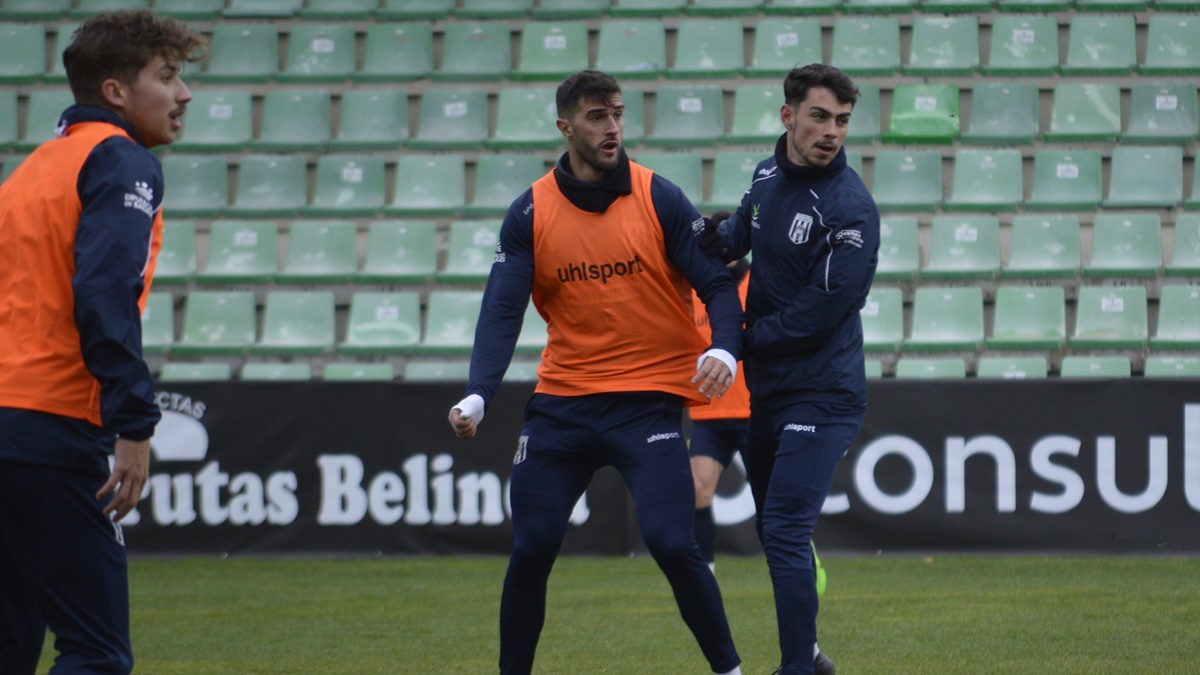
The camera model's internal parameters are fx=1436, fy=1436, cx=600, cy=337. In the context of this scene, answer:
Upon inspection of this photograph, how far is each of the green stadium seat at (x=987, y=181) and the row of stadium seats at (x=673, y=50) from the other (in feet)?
3.19

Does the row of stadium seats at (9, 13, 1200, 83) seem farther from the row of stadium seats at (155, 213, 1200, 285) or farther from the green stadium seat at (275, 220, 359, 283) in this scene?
the green stadium seat at (275, 220, 359, 283)

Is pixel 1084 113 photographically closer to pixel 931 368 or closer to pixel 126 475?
pixel 931 368

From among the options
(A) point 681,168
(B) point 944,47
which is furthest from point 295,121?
(B) point 944,47

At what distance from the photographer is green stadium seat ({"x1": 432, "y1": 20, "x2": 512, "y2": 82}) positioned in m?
12.5

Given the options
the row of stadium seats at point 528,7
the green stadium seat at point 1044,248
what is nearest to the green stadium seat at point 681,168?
the row of stadium seats at point 528,7

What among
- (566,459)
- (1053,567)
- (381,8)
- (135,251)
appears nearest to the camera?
(135,251)

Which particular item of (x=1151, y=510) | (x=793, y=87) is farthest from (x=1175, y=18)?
(x=793, y=87)

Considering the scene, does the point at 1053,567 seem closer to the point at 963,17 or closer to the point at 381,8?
the point at 963,17

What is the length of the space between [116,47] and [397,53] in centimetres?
949

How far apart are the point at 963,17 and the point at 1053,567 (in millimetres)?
5649

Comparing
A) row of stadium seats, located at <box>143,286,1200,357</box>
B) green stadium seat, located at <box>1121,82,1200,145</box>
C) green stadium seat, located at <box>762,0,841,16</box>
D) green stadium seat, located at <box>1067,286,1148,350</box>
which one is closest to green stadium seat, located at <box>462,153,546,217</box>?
row of stadium seats, located at <box>143,286,1200,357</box>

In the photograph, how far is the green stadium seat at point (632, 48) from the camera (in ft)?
40.0

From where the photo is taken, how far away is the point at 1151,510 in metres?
8.59

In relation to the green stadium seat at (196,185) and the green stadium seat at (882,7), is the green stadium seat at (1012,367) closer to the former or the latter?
the green stadium seat at (882,7)
